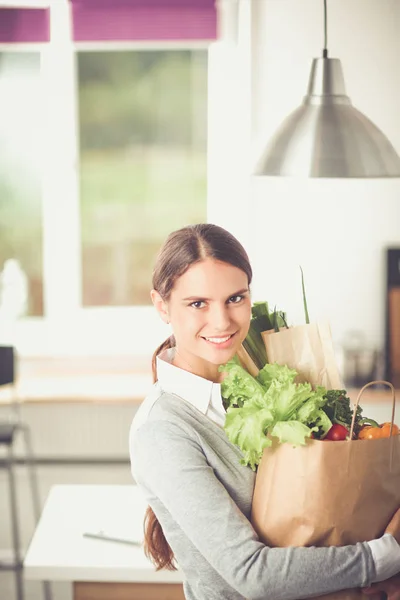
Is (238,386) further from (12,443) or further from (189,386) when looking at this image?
(12,443)

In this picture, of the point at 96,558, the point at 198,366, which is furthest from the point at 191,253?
the point at 96,558

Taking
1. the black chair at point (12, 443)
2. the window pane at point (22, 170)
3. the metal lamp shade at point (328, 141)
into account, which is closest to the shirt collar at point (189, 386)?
the metal lamp shade at point (328, 141)

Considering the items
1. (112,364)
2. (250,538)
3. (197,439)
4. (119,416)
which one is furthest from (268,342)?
(112,364)

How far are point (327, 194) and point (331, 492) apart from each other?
261cm

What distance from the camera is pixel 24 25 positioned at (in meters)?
3.85

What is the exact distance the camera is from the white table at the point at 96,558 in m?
2.01

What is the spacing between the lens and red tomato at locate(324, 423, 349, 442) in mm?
1334

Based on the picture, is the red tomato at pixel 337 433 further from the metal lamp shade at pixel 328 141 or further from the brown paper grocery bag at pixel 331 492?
the metal lamp shade at pixel 328 141

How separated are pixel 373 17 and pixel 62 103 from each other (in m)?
1.43

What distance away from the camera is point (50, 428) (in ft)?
12.4

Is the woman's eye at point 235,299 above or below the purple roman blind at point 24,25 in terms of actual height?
below

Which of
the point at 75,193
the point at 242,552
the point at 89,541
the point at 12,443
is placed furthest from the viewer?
the point at 75,193

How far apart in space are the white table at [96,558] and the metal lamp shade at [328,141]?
38.5 inches

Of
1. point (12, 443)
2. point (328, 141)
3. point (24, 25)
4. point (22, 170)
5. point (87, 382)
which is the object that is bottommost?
point (12, 443)
